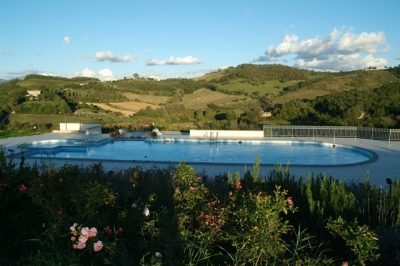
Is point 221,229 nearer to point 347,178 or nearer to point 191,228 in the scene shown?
point 191,228

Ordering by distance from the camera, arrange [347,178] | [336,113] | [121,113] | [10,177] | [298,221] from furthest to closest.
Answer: [121,113] → [336,113] → [347,178] → [10,177] → [298,221]

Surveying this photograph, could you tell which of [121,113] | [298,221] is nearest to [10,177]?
[298,221]

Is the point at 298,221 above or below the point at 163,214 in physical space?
below

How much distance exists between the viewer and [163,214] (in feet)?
10.8

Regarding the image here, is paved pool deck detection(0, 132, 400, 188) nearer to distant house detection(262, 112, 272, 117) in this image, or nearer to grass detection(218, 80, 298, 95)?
distant house detection(262, 112, 272, 117)

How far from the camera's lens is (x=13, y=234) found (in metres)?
3.73

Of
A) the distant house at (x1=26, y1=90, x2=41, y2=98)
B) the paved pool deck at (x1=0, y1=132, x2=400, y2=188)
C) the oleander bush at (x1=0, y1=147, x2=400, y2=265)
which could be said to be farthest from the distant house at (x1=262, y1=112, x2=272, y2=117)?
the oleander bush at (x1=0, y1=147, x2=400, y2=265)

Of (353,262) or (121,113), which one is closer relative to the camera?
(353,262)

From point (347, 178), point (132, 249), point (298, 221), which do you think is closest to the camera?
point (132, 249)

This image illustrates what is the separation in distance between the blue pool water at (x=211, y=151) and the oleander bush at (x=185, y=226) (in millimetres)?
6872

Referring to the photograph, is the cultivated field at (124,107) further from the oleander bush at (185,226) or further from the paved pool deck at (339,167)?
the oleander bush at (185,226)

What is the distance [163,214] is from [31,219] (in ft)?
5.93

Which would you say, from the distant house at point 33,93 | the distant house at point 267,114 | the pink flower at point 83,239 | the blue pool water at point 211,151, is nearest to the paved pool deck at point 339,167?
the blue pool water at point 211,151

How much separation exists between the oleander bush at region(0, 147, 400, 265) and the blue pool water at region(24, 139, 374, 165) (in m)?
6.87
